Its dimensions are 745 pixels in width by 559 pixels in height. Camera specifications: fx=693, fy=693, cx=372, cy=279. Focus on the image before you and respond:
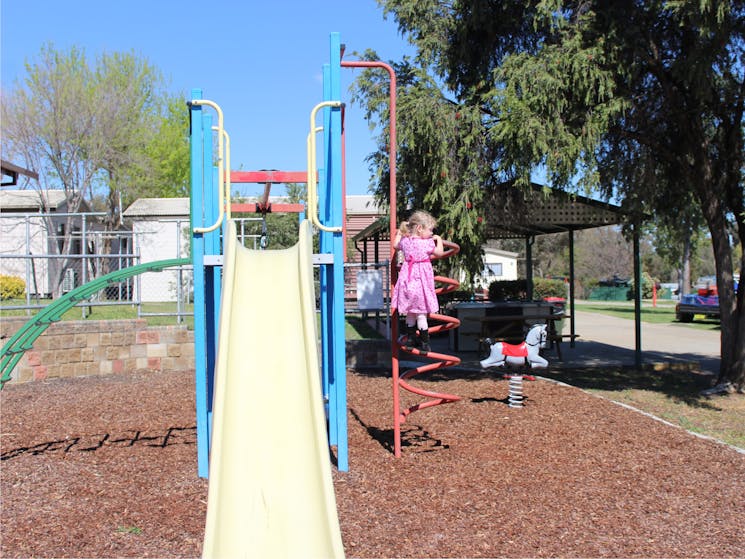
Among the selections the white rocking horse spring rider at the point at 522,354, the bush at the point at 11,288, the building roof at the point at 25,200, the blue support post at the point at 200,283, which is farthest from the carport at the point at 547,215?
the building roof at the point at 25,200

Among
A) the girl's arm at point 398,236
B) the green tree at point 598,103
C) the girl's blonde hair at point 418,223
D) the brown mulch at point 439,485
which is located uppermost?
the green tree at point 598,103

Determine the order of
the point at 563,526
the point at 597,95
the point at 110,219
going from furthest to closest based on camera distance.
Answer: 1. the point at 110,219
2. the point at 597,95
3. the point at 563,526

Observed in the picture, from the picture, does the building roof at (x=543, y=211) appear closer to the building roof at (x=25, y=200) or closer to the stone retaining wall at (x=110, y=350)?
the stone retaining wall at (x=110, y=350)

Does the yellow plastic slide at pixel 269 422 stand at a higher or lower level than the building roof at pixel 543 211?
lower

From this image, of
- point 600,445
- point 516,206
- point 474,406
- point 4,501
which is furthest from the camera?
point 516,206

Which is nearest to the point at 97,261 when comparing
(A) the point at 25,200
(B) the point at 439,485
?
(A) the point at 25,200

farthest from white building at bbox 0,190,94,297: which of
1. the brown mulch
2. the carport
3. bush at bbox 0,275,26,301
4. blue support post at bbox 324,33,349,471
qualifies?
blue support post at bbox 324,33,349,471

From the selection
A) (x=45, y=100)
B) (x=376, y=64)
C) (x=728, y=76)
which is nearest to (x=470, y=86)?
(x=728, y=76)

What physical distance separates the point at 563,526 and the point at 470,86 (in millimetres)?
7516

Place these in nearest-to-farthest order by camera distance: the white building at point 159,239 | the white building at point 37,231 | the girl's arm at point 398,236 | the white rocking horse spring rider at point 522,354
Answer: the girl's arm at point 398,236
the white rocking horse spring rider at point 522,354
the white building at point 37,231
the white building at point 159,239

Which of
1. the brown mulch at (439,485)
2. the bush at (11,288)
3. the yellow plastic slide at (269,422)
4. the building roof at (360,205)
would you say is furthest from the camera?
the building roof at (360,205)

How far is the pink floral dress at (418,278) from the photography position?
618cm

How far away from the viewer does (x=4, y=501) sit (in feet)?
16.9

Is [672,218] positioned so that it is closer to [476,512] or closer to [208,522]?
[476,512]
